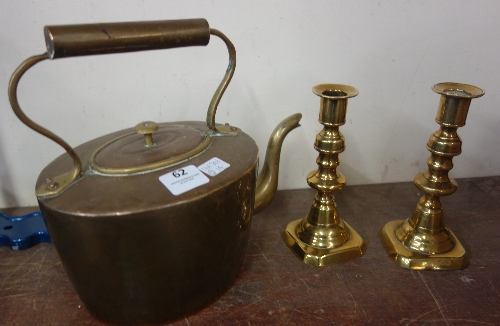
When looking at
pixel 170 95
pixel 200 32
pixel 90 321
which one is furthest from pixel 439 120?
pixel 90 321

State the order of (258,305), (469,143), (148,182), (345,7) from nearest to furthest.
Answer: (148,182)
(258,305)
(345,7)
(469,143)

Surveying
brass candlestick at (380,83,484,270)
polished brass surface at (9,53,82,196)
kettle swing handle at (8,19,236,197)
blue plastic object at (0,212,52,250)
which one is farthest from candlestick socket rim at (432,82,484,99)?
blue plastic object at (0,212,52,250)

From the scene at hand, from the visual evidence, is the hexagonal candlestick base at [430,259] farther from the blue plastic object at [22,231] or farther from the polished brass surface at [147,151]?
the blue plastic object at [22,231]

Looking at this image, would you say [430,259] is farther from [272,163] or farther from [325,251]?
[272,163]

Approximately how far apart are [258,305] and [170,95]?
0.48 meters

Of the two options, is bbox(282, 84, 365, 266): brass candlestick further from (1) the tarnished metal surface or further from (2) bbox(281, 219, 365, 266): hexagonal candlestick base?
(1) the tarnished metal surface

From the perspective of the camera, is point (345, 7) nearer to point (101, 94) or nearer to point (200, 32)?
point (200, 32)

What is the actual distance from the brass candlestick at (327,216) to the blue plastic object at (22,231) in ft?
1.64

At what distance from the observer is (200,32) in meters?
0.54

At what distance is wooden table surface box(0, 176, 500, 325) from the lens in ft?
1.89

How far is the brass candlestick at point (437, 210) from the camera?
2.05 feet

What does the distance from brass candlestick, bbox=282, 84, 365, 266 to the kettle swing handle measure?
25cm

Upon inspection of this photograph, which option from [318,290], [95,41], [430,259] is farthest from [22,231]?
[430,259]

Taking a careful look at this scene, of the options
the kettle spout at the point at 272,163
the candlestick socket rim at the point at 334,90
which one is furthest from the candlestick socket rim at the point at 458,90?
the kettle spout at the point at 272,163
